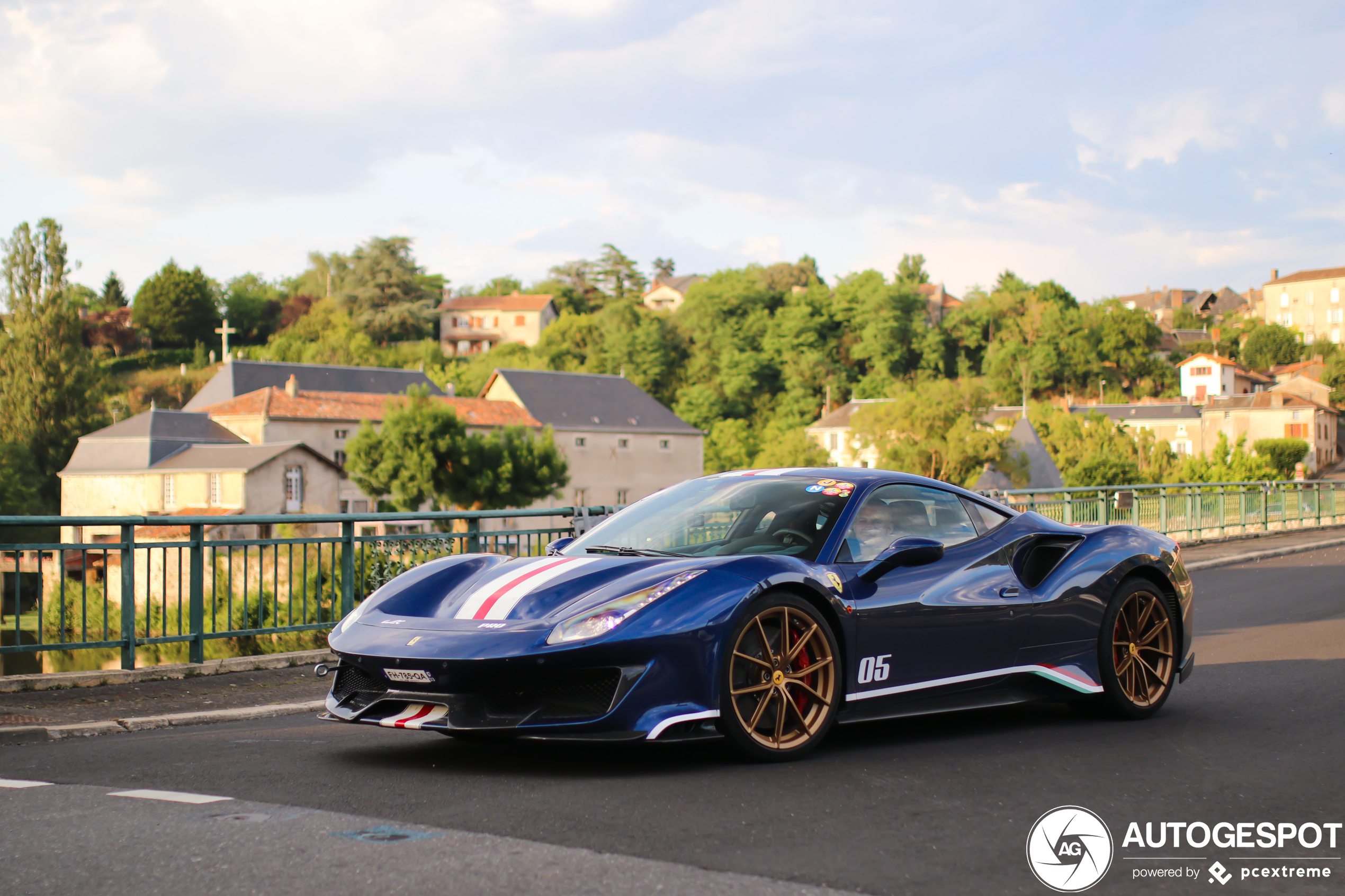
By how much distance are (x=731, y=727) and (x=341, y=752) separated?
1.90m

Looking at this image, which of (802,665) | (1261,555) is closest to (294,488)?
(1261,555)

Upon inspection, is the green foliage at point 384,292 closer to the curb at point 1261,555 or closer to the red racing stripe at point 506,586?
the curb at point 1261,555

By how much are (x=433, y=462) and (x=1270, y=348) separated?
146 meters

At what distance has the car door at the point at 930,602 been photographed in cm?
579

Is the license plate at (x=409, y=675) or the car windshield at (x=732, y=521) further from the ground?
the car windshield at (x=732, y=521)

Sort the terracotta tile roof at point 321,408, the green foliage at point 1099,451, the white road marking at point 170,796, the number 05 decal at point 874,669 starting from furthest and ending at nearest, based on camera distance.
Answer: the green foliage at point 1099,451 < the terracotta tile roof at point 321,408 < the number 05 decal at point 874,669 < the white road marking at point 170,796

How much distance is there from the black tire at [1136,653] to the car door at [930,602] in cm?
66

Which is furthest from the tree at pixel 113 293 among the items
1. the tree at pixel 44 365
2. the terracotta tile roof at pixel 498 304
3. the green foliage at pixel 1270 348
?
the green foliage at pixel 1270 348

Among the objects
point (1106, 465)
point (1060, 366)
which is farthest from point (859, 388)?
point (1106, 465)

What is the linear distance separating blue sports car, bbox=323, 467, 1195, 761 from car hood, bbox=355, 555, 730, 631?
0.01 m

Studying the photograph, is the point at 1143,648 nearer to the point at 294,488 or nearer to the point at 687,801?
the point at 687,801

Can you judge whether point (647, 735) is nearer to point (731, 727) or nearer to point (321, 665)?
point (731, 727)

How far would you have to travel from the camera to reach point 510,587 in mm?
5535

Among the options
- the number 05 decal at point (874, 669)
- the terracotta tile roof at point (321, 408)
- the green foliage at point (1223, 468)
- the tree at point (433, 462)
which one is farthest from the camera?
the green foliage at point (1223, 468)
